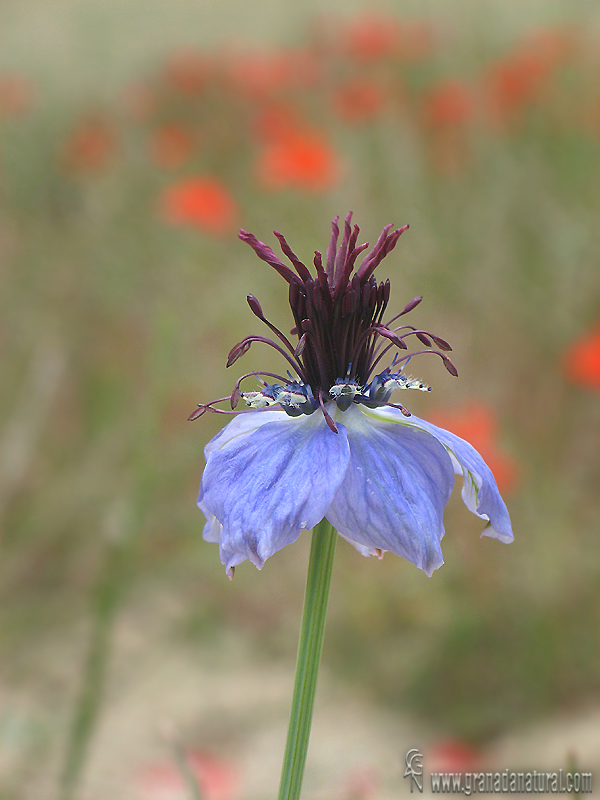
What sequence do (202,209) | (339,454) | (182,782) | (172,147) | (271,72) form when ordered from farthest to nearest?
1. (271,72)
2. (172,147)
3. (202,209)
4. (182,782)
5. (339,454)

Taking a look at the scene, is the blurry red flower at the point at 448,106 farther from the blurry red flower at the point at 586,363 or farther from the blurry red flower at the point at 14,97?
the blurry red flower at the point at 14,97

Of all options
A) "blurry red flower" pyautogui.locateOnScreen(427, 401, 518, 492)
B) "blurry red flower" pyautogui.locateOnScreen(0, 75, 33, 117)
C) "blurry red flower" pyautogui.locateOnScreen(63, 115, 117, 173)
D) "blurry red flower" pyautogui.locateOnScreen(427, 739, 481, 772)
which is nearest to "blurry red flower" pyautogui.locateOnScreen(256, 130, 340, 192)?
"blurry red flower" pyautogui.locateOnScreen(63, 115, 117, 173)

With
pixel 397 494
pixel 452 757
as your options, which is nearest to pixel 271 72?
pixel 452 757

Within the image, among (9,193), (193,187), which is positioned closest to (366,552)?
(193,187)

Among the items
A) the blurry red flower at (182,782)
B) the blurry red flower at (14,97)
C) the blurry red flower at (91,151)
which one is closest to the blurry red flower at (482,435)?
the blurry red flower at (182,782)

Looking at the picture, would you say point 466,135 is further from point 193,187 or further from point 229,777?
point 229,777

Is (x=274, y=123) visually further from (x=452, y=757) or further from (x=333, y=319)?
(x=333, y=319)
